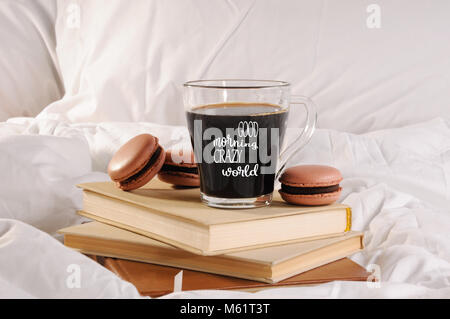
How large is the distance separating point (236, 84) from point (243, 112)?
0.09 meters

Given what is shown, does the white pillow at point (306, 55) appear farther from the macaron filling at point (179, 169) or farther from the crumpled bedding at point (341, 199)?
the macaron filling at point (179, 169)

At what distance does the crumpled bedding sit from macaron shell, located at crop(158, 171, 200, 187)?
0.16m

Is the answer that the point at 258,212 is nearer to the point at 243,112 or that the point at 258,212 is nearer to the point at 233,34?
the point at 243,112

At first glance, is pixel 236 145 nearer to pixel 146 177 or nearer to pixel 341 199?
pixel 146 177

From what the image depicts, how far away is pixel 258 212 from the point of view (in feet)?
2.10

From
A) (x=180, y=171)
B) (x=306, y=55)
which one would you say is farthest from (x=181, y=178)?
(x=306, y=55)

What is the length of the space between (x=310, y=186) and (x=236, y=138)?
108 mm

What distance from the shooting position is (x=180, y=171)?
750 mm

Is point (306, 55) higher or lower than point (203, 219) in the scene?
higher

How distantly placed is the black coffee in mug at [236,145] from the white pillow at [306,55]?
1.79 ft

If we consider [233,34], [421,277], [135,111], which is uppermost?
[233,34]

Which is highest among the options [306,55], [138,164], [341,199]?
[306,55]
